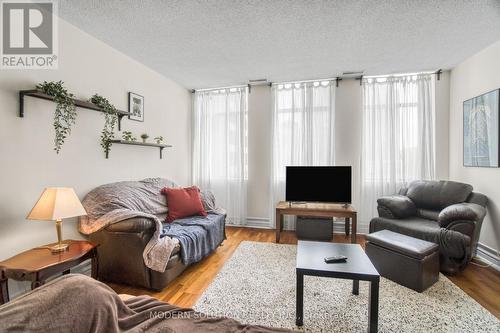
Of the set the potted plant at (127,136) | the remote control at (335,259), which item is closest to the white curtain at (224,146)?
the potted plant at (127,136)

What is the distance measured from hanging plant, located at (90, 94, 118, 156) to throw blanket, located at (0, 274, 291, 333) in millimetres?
2117

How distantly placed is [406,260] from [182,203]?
102 inches

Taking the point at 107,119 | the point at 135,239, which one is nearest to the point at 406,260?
the point at 135,239

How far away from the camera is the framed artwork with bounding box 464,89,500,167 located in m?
2.67

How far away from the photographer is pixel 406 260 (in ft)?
7.11

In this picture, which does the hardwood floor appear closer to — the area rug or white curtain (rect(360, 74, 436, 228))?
the area rug

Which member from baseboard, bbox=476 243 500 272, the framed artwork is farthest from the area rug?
the framed artwork

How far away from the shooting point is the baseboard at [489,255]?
2596 mm

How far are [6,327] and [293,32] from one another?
9.43 feet

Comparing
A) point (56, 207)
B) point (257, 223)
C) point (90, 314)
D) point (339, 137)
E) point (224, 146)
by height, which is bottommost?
point (257, 223)

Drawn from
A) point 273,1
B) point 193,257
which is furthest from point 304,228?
point 273,1

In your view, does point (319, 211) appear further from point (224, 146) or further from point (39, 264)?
point (39, 264)

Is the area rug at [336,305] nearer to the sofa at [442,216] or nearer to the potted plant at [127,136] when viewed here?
the sofa at [442,216]

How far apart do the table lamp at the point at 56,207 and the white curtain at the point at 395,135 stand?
3.84m
